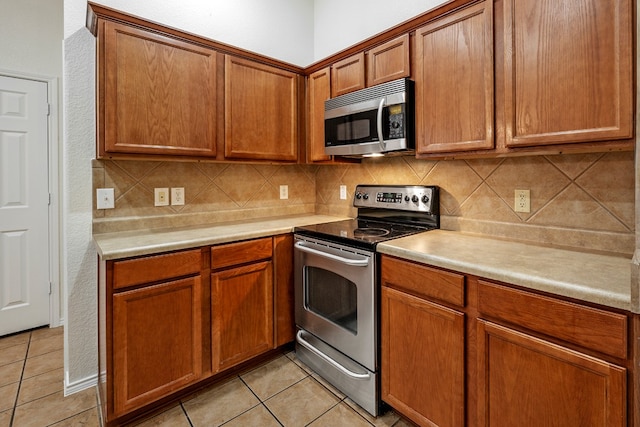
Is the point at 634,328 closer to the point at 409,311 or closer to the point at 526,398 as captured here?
the point at 526,398

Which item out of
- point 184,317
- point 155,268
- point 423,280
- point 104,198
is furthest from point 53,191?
point 423,280

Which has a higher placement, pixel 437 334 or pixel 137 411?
pixel 437 334

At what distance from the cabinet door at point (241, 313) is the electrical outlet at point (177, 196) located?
27.2 inches

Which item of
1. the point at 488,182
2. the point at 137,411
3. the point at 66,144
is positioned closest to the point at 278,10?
the point at 66,144

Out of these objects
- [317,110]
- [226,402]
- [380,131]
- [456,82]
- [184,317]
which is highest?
[317,110]

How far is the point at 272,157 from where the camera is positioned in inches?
91.2

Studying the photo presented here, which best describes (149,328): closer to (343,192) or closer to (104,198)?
(104,198)

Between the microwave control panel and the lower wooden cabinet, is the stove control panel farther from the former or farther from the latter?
the lower wooden cabinet

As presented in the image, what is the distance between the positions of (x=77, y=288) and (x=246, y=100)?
4.98 feet

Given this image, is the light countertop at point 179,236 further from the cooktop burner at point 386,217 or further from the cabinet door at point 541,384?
the cabinet door at point 541,384

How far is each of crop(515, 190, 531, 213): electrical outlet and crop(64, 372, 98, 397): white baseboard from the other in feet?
8.45

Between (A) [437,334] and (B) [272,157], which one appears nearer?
(A) [437,334]

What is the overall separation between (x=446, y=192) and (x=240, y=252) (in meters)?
1.29

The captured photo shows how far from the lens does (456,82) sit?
1580mm
